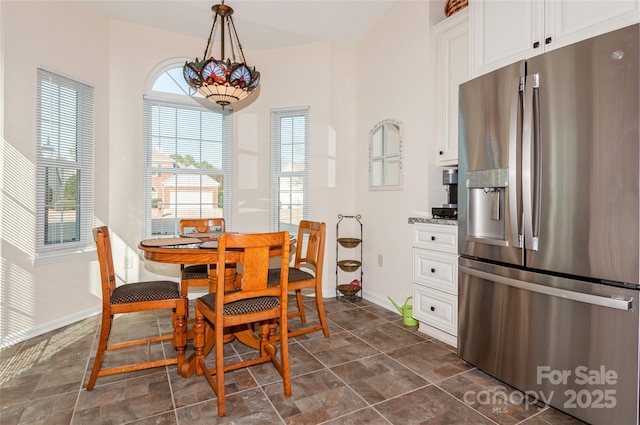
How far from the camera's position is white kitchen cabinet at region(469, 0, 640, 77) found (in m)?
1.80

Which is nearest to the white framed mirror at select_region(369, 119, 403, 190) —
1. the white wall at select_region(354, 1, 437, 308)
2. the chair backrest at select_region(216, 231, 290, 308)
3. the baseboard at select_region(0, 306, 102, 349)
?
the white wall at select_region(354, 1, 437, 308)

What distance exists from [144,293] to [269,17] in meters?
2.95

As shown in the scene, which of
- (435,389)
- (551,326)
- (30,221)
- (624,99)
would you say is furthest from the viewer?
(30,221)

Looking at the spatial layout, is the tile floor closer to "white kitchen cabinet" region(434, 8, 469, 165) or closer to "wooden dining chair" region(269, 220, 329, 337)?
"wooden dining chair" region(269, 220, 329, 337)

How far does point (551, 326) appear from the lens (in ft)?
6.19

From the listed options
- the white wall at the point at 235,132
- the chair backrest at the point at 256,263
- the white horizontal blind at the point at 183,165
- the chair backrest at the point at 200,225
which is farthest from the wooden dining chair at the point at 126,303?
the white horizontal blind at the point at 183,165

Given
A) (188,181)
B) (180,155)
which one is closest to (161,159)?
(180,155)

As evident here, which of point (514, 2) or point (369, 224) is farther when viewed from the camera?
point (369, 224)

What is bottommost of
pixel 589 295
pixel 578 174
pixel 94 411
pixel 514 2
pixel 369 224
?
pixel 94 411

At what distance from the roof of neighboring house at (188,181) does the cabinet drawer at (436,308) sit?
2681mm

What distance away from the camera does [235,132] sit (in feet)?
14.3

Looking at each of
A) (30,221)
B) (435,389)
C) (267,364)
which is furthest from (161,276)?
(435,389)

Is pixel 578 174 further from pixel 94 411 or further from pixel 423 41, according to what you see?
pixel 94 411

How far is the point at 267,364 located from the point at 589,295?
1943 mm
